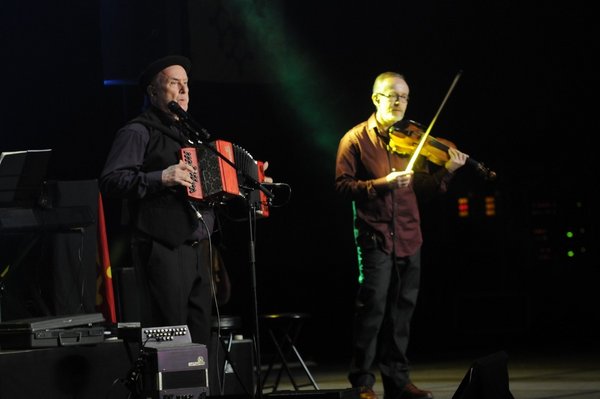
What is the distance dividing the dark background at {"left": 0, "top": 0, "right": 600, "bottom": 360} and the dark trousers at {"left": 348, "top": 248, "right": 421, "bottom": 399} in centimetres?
314

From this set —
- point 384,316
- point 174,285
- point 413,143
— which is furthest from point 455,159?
point 174,285

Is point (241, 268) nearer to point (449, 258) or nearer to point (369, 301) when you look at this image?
point (449, 258)

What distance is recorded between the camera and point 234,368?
5.66 metres

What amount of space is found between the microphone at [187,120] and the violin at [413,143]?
1.53 metres

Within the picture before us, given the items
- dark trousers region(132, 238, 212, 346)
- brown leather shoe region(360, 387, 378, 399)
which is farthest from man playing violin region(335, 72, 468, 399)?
dark trousers region(132, 238, 212, 346)

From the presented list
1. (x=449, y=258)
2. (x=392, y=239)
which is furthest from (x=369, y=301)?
(x=449, y=258)

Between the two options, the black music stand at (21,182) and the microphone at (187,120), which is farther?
the black music stand at (21,182)

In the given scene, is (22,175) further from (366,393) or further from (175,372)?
(366,393)

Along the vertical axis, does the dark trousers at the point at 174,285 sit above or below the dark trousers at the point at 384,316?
above

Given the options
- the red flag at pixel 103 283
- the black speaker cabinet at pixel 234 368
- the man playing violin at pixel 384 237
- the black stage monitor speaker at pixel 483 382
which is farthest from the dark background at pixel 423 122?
the black stage monitor speaker at pixel 483 382

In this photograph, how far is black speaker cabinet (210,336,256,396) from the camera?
18.5 feet

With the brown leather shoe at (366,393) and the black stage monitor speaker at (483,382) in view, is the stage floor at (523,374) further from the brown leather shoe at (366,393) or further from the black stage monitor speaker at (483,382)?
the black stage monitor speaker at (483,382)

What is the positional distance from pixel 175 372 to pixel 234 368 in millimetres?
1390

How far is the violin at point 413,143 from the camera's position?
5789 millimetres
